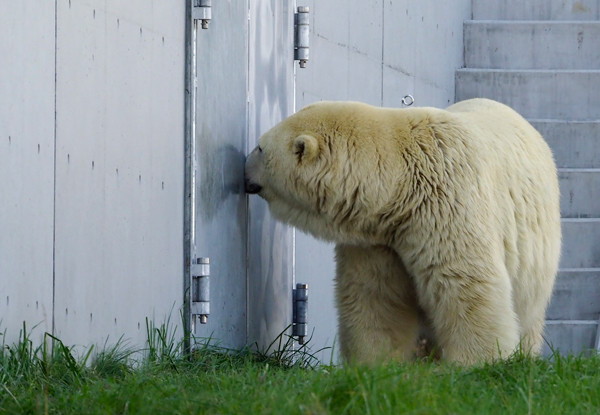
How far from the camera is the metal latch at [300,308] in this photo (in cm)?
671

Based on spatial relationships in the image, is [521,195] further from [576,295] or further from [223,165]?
[576,295]

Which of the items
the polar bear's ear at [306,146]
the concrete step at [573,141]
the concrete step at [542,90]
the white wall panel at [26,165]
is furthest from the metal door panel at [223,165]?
the concrete step at [542,90]

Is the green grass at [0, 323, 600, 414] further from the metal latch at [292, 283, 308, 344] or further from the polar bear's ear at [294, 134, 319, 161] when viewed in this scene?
the metal latch at [292, 283, 308, 344]

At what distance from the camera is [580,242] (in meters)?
9.95

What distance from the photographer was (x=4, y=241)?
3.99 meters

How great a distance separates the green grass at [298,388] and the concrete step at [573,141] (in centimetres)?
651

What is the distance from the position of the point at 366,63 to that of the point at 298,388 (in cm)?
489

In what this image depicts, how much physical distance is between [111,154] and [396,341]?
5.92ft

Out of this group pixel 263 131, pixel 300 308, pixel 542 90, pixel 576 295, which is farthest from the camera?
pixel 542 90

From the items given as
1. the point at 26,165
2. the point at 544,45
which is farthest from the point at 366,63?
the point at 26,165

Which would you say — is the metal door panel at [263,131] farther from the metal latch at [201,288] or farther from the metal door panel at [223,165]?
the metal latch at [201,288]

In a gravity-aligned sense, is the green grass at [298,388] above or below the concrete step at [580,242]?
below

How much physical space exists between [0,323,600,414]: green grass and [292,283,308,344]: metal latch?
85.0 inches

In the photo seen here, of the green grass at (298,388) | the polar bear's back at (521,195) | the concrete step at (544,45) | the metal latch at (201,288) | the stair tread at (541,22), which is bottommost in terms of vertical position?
the green grass at (298,388)
